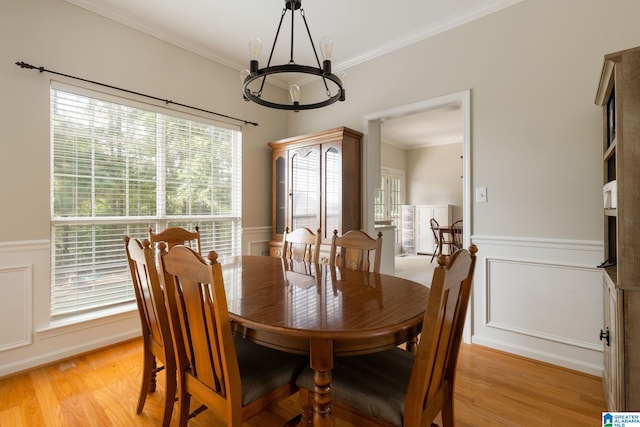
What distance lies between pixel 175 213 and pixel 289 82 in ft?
7.11

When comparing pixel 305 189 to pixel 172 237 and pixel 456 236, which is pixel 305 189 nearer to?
pixel 172 237

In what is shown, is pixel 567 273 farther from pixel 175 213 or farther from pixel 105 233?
pixel 105 233

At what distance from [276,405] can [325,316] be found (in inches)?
39.7

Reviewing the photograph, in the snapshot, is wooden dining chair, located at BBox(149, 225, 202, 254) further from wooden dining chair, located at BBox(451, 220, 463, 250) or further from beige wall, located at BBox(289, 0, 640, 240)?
wooden dining chair, located at BBox(451, 220, 463, 250)

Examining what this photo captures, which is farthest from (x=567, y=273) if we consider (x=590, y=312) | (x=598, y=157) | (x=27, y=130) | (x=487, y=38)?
(x=27, y=130)

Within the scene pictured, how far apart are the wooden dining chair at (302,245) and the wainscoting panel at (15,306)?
1.83 metres

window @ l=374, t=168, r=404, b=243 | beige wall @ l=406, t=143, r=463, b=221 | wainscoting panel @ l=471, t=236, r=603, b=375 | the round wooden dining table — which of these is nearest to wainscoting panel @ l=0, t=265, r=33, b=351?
the round wooden dining table

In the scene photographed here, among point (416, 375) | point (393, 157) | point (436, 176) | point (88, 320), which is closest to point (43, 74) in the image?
point (88, 320)

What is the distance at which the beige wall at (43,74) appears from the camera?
214cm

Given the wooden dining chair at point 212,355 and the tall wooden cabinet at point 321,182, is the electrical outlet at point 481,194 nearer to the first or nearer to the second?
the tall wooden cabinet at point 321,182

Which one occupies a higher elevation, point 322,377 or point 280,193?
point 280,193

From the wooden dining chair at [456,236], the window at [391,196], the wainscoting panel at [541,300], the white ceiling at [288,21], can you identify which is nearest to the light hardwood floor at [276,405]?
the wainscoting panel at [541,300]

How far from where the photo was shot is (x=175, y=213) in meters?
3.04

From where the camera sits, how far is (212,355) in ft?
3.68
